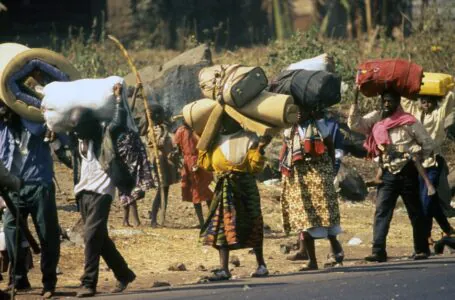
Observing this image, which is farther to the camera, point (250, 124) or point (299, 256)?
point (299, 256)

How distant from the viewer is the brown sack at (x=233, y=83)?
13.0 metres

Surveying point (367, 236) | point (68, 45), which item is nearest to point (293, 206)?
point (367, 236)

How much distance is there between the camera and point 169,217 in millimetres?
18766

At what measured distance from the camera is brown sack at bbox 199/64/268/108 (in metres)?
13.0

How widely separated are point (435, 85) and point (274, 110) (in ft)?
8.75

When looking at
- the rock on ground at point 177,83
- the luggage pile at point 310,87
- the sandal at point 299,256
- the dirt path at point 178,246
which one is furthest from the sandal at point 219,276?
the rock on ground at point 177,83

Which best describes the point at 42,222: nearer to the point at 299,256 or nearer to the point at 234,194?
the point at 234,194

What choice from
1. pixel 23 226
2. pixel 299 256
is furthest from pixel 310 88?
pixel 23 226

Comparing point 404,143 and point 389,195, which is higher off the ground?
point 404,143

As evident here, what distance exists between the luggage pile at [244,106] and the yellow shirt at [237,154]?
13 cm

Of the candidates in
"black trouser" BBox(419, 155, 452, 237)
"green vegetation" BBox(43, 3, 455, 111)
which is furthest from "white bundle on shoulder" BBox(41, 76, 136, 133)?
"green vegetation" BBox(43, 3, 455, 111)

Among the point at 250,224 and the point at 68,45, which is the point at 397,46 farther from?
the point at 250,224

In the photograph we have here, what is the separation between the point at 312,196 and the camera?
13.6m

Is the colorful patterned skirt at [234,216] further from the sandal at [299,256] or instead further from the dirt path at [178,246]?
the sandal at [299,256]
